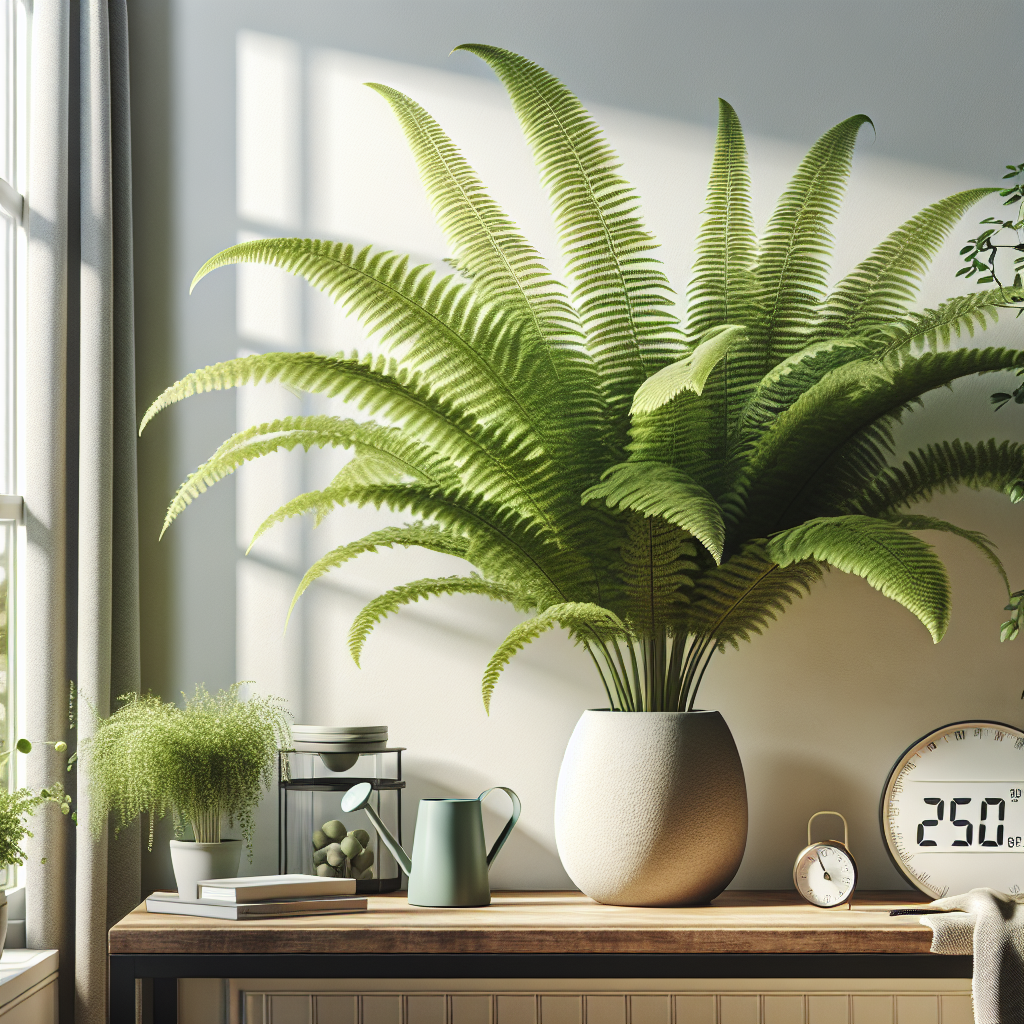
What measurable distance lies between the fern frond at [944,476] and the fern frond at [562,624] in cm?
44

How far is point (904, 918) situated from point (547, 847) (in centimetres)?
62

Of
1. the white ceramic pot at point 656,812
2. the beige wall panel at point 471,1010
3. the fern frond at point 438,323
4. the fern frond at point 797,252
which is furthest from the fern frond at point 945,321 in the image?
the beige wall panel at point 471,1010

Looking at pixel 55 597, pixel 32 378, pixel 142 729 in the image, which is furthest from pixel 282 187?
pixel 142 729

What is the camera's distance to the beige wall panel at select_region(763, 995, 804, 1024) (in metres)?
1.84

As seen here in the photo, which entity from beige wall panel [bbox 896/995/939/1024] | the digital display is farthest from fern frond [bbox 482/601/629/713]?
beige wall panel [bbox 896/995/939/1024]

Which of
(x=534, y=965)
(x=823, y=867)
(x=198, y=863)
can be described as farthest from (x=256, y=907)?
(x=823, y=867)

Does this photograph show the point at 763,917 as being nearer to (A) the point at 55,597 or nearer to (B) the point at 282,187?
(A) the point at 55,597

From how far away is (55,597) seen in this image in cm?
176

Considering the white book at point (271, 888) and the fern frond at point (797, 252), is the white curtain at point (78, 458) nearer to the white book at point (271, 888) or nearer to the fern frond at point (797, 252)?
the white book at point (271, 888)

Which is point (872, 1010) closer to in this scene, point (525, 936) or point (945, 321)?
point (525, 936)

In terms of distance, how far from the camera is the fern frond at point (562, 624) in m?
1.50

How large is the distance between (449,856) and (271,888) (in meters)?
0.27

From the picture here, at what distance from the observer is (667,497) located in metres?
1.41

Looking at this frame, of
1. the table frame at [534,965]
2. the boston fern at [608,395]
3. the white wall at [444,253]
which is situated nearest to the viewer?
the table frame at [534,965]
